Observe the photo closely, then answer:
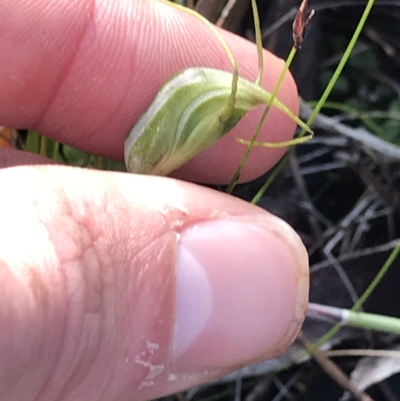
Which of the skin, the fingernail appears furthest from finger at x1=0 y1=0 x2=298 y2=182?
the fingernail

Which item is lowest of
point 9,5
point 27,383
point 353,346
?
point 353,346

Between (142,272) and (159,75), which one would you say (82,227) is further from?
(159,75)

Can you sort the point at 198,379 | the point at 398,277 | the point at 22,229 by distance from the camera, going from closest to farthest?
the point at 22,229
the point at 198,379
the point at 398,277

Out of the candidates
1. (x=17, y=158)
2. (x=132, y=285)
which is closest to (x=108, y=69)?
(x=17, y=158)

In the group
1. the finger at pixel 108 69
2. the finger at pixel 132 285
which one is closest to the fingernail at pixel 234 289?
the finger at pixel 132 285

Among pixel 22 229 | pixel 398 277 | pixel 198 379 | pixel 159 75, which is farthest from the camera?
pixel 398 277

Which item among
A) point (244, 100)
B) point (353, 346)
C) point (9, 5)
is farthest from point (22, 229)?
point (353, 346)
